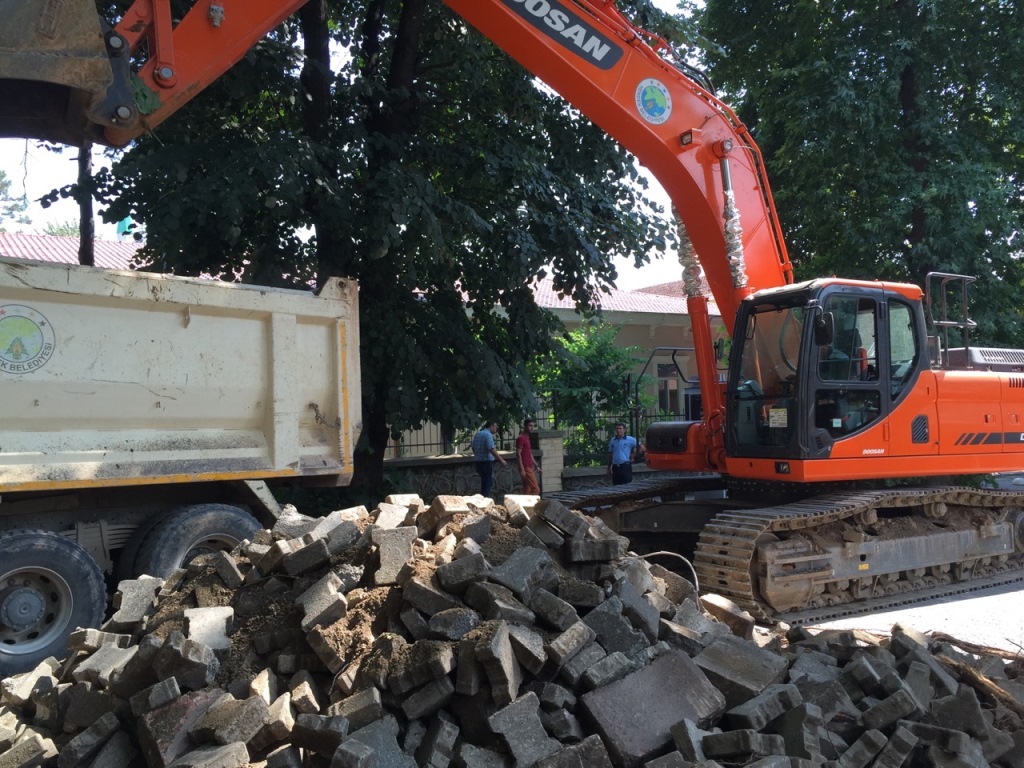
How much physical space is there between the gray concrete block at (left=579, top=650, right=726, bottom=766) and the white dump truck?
375 cm

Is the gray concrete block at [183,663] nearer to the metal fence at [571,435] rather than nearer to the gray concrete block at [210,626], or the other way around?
the gray concrete block at [210,626]

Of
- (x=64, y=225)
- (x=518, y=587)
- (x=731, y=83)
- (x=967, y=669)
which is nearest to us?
(x=518, y=587)

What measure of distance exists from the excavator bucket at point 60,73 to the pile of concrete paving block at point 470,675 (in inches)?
104

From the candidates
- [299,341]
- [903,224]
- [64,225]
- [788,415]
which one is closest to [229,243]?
[299,341]

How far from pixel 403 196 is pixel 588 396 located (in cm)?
739

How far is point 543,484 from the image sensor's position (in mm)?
13508

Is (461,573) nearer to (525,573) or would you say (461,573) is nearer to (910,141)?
(525,573)

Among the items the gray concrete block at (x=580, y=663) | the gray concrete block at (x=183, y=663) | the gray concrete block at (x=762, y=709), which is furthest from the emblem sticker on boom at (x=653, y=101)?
the gray concrete block at (x=183, y=663)

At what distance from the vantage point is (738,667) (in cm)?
444

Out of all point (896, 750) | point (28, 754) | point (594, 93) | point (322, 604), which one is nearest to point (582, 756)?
point (896, 750)

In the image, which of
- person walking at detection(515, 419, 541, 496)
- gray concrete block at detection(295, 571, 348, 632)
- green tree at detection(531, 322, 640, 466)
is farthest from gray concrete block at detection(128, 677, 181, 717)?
green tree at detection(531, 322, 640, 466)

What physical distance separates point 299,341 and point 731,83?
12943mm

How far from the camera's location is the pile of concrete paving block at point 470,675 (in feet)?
12.5

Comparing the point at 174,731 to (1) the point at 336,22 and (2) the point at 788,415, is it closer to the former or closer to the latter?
(2) the point at 788,415
